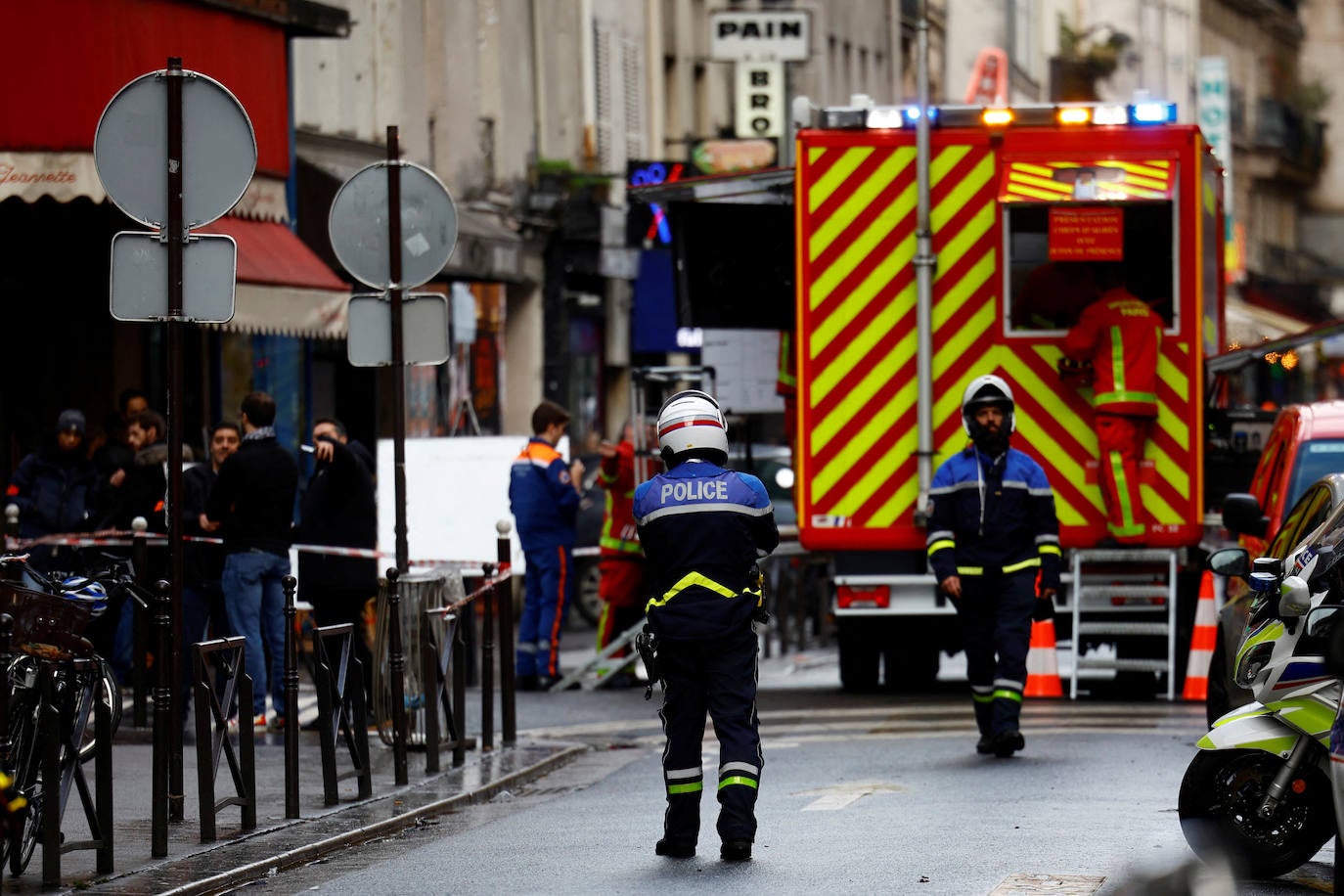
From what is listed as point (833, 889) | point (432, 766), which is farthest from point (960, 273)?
point (833, 889)

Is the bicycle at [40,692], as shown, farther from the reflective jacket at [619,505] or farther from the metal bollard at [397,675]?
the reflective jacket at [619,505]

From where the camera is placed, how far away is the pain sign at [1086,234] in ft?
51.2

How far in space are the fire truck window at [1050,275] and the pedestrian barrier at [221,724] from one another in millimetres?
6451

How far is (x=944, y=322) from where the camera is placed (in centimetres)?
1634

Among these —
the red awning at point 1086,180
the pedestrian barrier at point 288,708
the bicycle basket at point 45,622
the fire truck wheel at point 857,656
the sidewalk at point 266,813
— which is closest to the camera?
the bicycle basket at point 45,622

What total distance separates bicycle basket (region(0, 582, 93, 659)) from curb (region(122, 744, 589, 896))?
0.87 m

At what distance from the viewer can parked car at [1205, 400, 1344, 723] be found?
1136 centimetres

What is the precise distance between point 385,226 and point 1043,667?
17.5ft

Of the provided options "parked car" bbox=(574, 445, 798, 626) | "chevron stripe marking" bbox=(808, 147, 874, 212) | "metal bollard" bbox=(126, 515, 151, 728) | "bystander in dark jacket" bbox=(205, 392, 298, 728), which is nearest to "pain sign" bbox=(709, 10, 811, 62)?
"parked car" bbox=(574, 445, 798, 626)

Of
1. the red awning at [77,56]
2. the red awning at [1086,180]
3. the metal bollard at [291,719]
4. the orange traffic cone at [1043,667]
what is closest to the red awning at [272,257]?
the red awning at [77,56]

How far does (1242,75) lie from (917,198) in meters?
60.3

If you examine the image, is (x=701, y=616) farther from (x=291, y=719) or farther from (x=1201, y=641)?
(x=1201, y=641)

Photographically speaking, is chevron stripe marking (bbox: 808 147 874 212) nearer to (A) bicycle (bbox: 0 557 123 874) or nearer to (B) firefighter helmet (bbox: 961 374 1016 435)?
(B) firefighter helmet (bbox: 961 374 1016 435)

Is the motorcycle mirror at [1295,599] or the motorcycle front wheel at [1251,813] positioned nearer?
the motorcycle mirror at [1295,599]
